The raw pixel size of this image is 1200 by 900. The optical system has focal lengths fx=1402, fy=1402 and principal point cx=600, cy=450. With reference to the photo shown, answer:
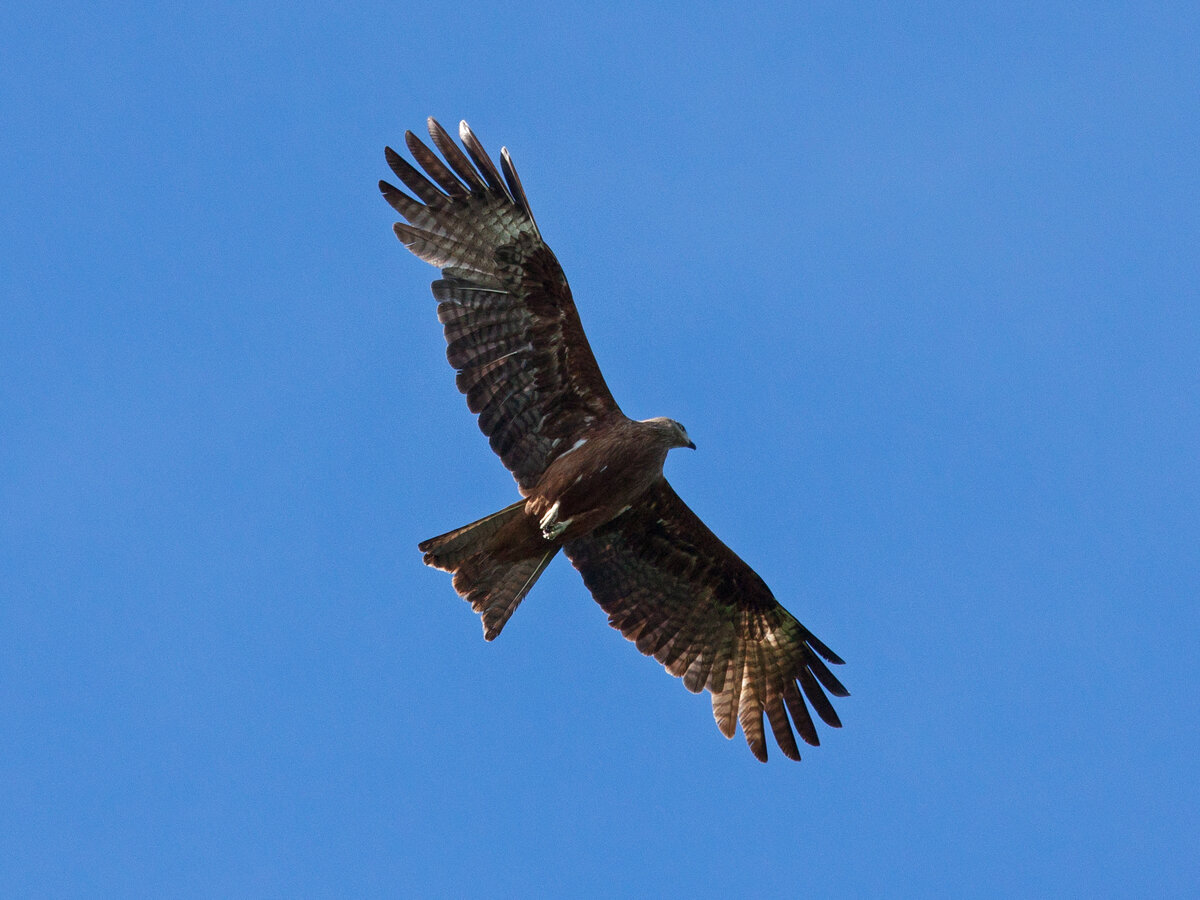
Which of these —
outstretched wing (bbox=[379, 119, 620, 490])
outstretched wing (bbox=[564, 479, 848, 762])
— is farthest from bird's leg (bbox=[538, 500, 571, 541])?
outstretched wing (bbox=[564, 479, 848, 762])

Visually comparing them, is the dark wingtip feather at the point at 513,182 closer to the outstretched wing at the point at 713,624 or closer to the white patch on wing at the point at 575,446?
the white patch on wing at the point at 575,446

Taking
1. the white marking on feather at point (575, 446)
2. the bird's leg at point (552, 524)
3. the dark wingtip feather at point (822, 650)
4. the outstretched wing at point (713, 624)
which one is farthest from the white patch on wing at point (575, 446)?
the dark wingtip feather at point (822, 650)

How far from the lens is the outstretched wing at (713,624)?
1323 cm

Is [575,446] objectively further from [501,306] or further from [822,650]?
[822,650]

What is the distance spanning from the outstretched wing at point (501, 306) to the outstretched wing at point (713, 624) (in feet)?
4.66

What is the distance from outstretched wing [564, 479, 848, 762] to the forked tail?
100 cm

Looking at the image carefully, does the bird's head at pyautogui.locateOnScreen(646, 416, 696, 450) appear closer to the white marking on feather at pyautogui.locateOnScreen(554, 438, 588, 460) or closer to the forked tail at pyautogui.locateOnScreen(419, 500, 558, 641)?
the white marking on feather at pyautogui.locateOnScreen(554, 438, 588, 460)

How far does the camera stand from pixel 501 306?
12008 millimetres

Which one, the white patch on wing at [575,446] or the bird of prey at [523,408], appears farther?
the white patch on wing at [575,446]

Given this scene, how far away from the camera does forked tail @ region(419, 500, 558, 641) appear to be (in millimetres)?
11969

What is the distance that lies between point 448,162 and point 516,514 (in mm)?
3019

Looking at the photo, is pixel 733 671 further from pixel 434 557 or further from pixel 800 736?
pixel 434 557

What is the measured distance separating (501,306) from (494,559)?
2.18 metres

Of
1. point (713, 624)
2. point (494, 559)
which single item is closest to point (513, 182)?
point (494, 559)
